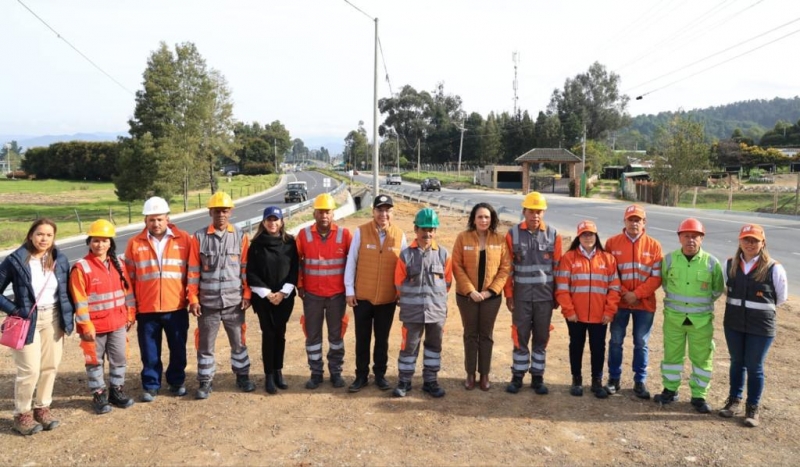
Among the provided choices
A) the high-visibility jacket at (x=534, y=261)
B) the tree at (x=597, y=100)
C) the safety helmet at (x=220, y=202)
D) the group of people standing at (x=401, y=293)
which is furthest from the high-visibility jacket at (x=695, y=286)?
the tree at (x=597, y=100)

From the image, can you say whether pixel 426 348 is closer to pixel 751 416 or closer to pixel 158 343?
pixel 158 343

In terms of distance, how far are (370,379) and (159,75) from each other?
35.6 m

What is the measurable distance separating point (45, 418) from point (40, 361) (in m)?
0.51

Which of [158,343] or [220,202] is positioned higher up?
[220,202]

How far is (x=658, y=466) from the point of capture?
4031mm

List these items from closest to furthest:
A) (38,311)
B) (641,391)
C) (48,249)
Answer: (38,311) → (48,249) → (641,391)

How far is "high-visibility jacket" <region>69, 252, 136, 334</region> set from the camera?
4656 mm

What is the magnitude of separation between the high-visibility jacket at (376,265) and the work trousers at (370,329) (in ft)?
0.34

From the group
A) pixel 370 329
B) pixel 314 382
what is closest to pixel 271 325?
pixel 314 382

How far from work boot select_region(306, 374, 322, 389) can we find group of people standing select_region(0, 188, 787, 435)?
12 mm

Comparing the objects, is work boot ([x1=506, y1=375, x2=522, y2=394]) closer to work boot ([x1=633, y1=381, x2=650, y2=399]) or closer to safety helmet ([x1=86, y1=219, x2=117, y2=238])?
work boot ([x1=633, y1=381, x2=650, y2=399])

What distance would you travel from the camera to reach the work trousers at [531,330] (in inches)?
208

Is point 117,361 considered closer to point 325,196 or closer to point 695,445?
point 325,196

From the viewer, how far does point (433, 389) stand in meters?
5.27
